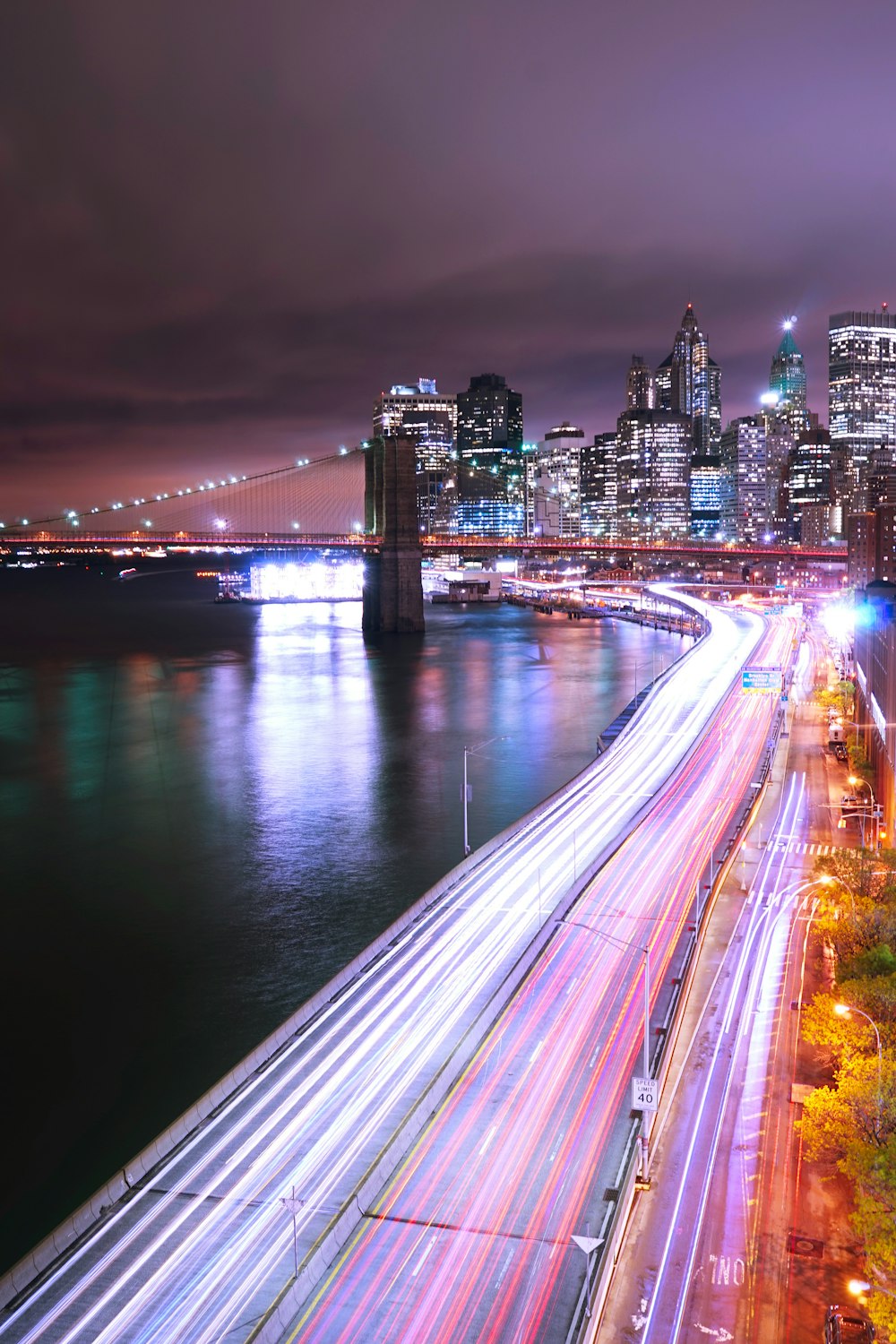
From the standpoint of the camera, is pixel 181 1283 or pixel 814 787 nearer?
pixel 181 1283

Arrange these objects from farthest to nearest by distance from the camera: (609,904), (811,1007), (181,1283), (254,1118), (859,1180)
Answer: (609,904), (811,1007), (254,1118), (859,1180), (181,1283)

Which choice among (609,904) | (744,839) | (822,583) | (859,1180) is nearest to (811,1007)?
(859,1180)

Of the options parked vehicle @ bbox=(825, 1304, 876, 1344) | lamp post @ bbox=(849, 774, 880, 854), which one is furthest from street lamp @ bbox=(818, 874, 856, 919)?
parked vehicle @ bbox=(825, 1304, 876, 1344)

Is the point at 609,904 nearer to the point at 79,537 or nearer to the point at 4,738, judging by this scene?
the point at 4,738

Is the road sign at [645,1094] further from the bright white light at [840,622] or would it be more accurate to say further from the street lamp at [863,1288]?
the bright white light at [840,622]

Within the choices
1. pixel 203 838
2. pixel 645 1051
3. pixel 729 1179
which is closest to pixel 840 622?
pixel 203 838

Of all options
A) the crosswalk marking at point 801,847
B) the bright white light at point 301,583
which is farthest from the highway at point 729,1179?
the bright white light at point 301,583

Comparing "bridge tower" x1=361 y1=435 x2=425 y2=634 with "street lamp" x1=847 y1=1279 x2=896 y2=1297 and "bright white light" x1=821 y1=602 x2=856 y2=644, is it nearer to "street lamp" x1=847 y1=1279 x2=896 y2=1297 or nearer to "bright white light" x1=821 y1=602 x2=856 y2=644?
"bright white light" x1=821 y1=602 x2=856 y2=644
